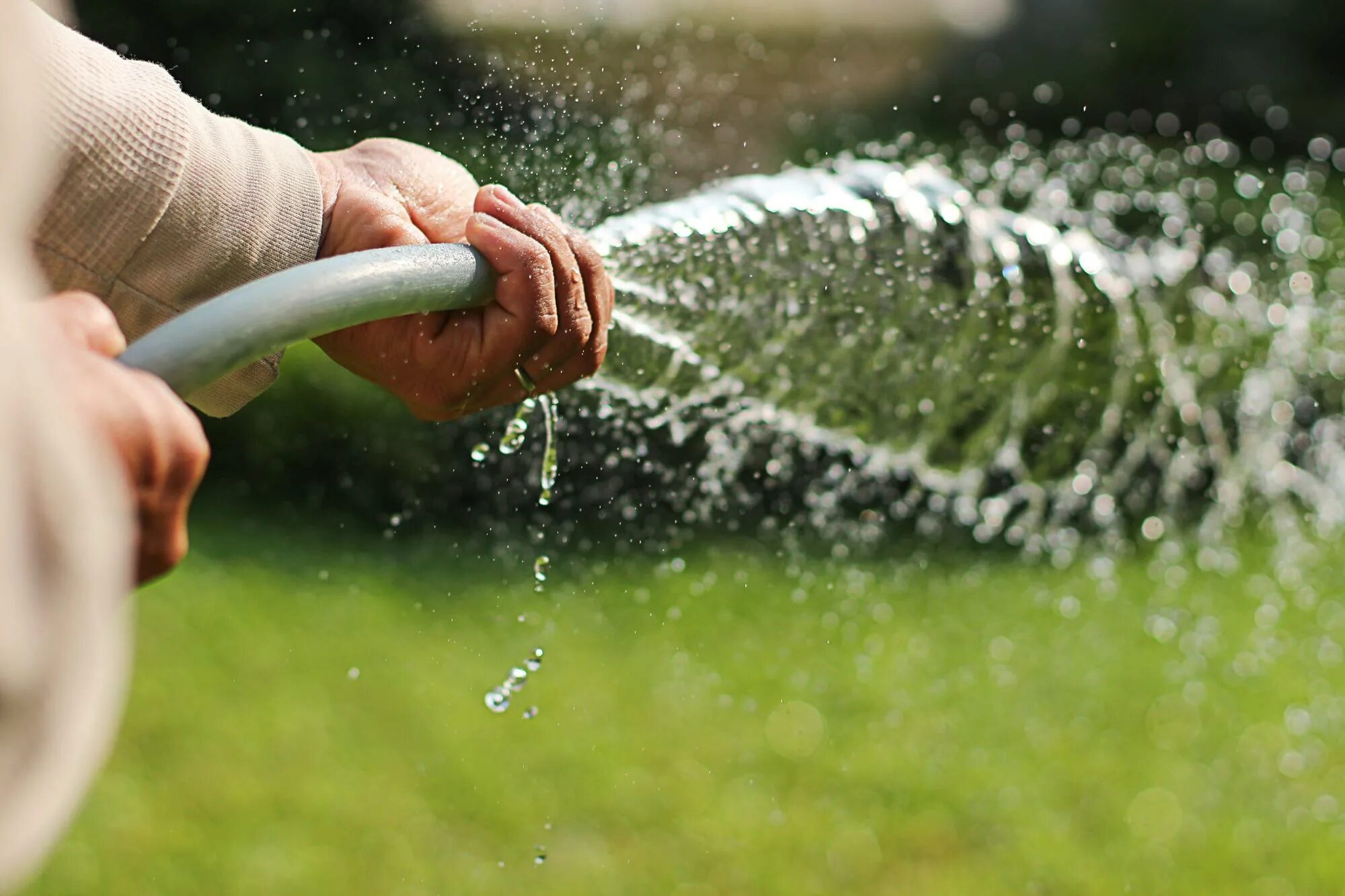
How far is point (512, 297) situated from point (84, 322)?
0.47 meters

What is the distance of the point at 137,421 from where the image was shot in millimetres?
722

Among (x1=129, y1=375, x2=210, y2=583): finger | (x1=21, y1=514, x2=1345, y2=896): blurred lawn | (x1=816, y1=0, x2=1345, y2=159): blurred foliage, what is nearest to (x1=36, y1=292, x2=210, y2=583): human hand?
(x1=129, y1=375, x2=210, y2=583): finger

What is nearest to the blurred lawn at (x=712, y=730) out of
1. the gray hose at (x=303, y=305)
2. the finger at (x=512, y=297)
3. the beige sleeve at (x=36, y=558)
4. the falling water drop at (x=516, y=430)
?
the falling water drop at (x=516, y=430)

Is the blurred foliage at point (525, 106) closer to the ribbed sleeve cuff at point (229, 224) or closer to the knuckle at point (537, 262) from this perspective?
the ribbed sleeve cuff at point (229, 224)

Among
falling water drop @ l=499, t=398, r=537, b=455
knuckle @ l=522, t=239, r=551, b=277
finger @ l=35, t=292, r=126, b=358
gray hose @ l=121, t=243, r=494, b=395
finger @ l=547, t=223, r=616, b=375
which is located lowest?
falling water drop @ l=499, t=398, r=537, b=455

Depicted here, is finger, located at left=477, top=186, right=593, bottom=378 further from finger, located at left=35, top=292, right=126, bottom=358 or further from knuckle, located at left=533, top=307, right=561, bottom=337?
finger, located at left=35, top=292, right=126, bottom=358

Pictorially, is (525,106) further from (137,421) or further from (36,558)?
(36,558)

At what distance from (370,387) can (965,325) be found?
2237 millimetres

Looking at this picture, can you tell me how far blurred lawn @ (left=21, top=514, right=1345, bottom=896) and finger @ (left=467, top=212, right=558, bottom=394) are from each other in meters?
1.60

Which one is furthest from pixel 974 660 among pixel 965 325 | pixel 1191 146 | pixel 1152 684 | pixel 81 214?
pixel 1191 146

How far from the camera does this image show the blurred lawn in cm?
266

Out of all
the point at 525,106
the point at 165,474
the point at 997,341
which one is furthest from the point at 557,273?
the point at 997,341

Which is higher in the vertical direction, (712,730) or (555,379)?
(555,379)

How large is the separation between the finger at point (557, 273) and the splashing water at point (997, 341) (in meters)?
0.46
